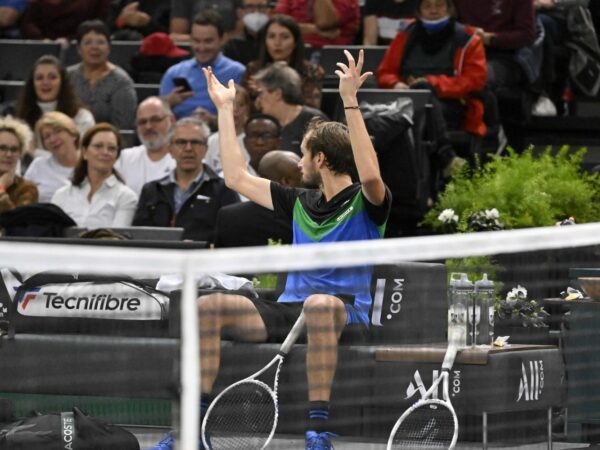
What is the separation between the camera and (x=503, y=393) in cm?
575

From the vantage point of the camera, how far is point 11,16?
13.5m

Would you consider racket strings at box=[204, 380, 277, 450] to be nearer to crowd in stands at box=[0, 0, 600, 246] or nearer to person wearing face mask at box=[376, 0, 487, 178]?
crowd in stands at box=[0, 0, 600, 246]

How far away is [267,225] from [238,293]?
3.04 meters

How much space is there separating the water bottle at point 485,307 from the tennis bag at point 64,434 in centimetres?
144

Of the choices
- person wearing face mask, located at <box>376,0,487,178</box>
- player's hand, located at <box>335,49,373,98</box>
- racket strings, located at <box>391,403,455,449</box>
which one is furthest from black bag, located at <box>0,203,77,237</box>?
racket strings, located at <box>391,403,455,449</box>

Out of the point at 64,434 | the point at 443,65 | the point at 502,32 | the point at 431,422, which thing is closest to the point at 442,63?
the point at 443,65

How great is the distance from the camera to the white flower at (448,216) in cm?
902

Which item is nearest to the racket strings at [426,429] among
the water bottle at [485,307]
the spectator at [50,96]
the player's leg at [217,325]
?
the water bottle at [485,307]

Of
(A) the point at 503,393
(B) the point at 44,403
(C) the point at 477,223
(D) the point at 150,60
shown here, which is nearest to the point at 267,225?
(C) the point at 477,223

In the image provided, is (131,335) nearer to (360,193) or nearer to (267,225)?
(360,193)

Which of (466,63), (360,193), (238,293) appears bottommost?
(238,293)

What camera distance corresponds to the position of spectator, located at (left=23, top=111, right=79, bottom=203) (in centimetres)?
1058

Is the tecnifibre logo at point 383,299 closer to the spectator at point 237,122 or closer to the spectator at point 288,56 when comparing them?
the spectator at point 237,122

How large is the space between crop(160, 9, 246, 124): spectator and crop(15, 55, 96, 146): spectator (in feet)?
2.22
